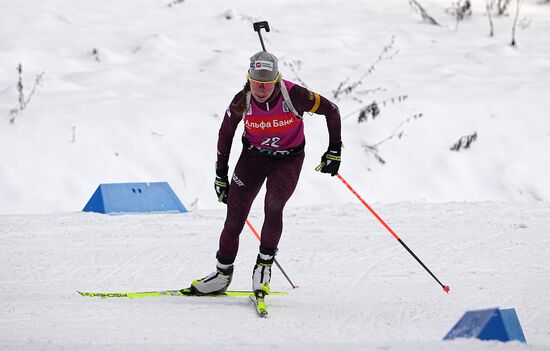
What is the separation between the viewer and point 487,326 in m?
3.57

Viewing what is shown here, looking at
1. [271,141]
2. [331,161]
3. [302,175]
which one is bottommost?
[302,175]

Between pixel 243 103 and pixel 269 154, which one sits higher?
pixel 243 103

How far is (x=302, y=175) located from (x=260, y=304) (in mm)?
4541

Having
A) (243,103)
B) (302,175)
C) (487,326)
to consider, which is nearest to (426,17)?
(302,175)

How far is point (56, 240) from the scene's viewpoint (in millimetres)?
7023

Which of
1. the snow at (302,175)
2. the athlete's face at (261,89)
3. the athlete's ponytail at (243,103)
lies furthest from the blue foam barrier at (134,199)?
the athlete's face at (261,89)

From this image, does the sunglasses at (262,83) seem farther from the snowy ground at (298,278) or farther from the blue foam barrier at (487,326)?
the blue foam barrier at (487,326)

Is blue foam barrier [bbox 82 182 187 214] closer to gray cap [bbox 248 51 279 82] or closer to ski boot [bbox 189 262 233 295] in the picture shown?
ski boot [bbox 189 262 233 295]

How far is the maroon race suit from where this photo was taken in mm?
5152

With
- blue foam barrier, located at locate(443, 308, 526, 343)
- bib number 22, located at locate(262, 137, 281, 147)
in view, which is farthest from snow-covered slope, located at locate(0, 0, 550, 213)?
blue foam barrier, located at locate(443, 308, 526, 343)

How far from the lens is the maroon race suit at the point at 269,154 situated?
515 cm

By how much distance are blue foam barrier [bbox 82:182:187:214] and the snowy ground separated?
0.51 feet

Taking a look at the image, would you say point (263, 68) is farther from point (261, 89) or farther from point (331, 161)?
point (331, 161)

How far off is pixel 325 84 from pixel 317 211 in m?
3.69
